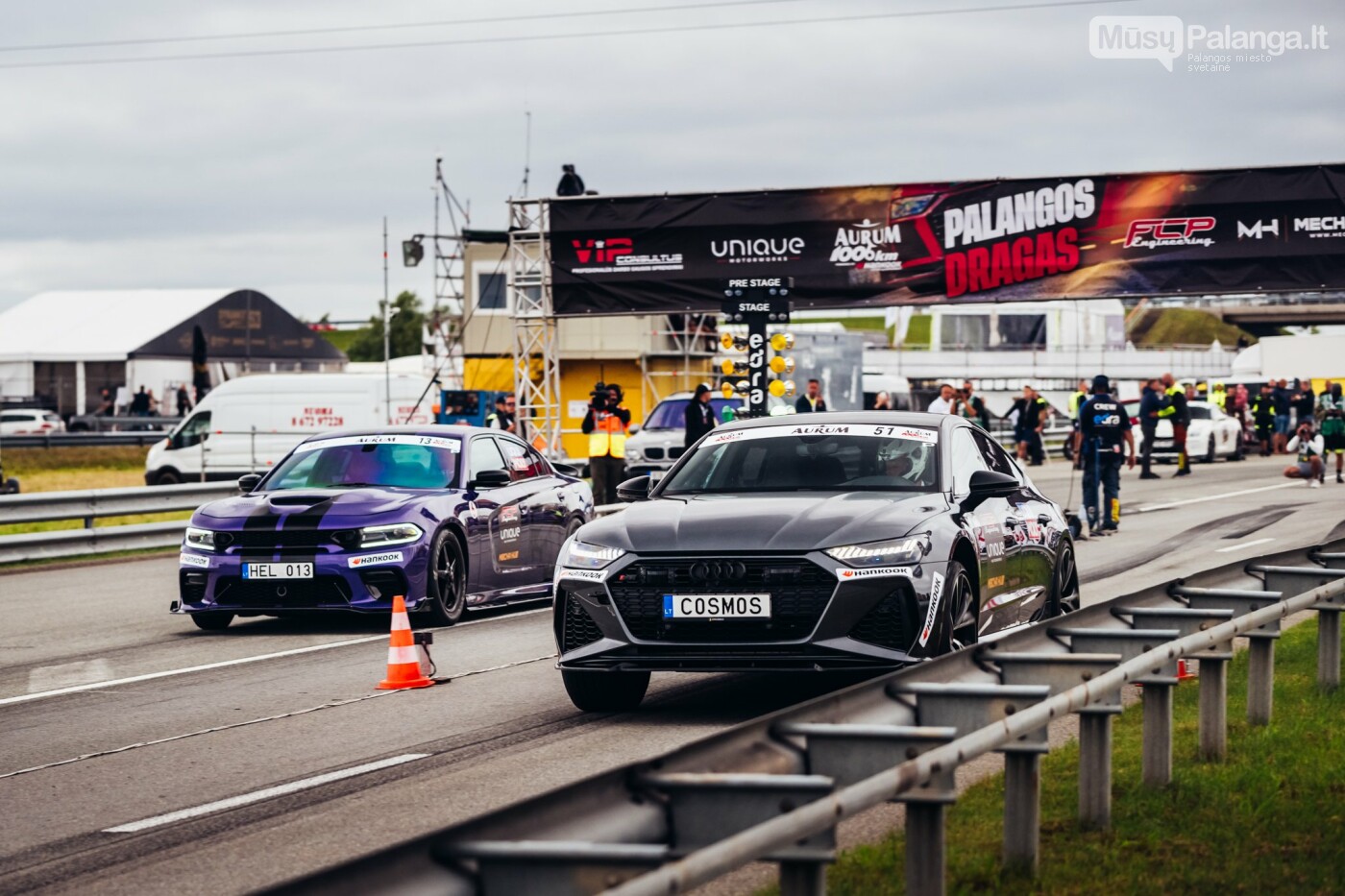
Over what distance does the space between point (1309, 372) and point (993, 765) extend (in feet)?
238

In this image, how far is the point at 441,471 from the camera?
13992 millimetres

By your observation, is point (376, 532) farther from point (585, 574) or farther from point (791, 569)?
point (791, 569)

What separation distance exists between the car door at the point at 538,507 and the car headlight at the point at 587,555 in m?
5.74

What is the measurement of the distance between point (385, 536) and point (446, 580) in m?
0.71

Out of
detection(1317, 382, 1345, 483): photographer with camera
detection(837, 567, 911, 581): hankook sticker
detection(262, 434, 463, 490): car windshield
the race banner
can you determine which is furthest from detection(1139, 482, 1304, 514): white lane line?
detection(837, 567, 911, 581): hankook sticker

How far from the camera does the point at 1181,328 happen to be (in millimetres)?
174375

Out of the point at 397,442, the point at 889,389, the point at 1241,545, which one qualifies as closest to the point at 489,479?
the point at 397,442

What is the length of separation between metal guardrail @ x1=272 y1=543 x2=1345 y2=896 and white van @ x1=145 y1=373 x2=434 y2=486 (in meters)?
32.4

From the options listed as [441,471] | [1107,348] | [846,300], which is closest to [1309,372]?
[1107,348]

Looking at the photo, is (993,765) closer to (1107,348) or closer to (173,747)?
(173,747)

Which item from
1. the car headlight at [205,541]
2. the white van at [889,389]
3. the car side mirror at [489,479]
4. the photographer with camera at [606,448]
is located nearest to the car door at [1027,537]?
the car side mirror at [489,479]

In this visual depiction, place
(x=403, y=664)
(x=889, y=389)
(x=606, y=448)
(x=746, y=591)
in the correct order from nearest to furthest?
(x=746, y=591)
(x=403, y=664)
(x=606, y=448)
(x=889, y=389)

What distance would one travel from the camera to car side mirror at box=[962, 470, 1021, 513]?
31.3 feet

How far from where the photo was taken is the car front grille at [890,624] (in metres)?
8.34
